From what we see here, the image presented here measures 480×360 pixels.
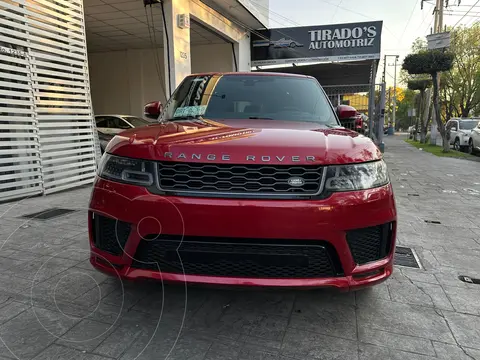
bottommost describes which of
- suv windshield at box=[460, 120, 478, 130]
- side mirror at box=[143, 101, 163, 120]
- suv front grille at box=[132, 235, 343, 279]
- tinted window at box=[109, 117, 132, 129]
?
suv front grille at box=[132, 235, 343, 279]

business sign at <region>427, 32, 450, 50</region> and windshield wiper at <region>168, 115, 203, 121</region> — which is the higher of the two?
business sign at <region>427, 32, 450, 50</region>

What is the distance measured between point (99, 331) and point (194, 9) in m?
9.74

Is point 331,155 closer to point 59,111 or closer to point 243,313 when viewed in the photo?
point 243,313

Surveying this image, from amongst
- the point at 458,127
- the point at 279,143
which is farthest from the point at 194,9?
the point at 458,127

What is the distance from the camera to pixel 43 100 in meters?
5.90

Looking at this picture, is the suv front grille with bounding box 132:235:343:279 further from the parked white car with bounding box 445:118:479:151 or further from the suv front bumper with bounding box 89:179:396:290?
the parked white car with bounding box 445:118:479:151

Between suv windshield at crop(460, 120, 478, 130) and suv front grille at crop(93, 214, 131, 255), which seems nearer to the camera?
suv front grille at crop(93, 214, 131, 255)

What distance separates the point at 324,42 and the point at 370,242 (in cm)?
1352

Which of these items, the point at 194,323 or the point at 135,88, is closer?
the point at 194,323

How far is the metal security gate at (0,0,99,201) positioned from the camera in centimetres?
528

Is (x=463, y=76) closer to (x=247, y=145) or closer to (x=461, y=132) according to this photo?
(x=461, y=132)

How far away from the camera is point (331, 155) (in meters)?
2.03

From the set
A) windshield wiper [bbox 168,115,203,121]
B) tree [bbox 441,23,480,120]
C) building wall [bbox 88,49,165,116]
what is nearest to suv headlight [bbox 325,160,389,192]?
windshield wiper [bbox 168,115,203,121]

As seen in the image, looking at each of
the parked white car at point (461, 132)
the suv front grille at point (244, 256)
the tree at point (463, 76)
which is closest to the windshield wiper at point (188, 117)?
the suv front grille at point (244, 256)
